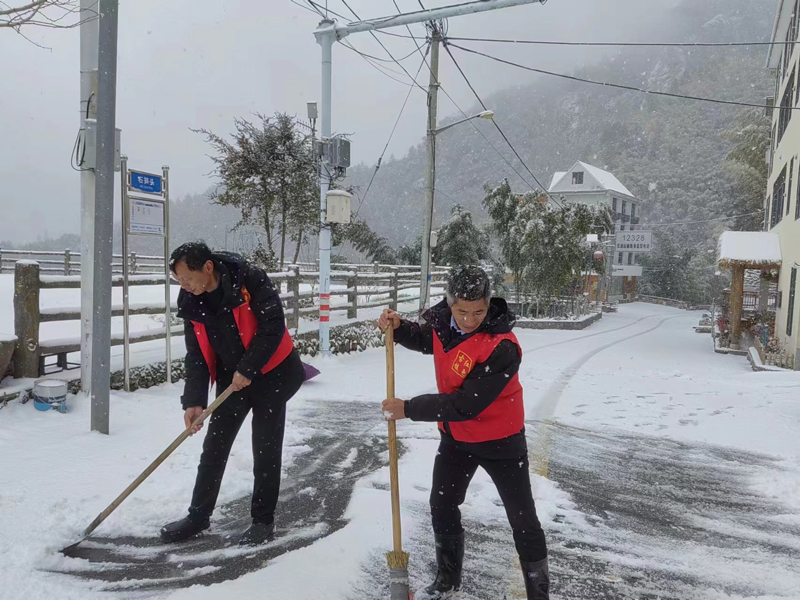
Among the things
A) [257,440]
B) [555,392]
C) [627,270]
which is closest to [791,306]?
[555,392]

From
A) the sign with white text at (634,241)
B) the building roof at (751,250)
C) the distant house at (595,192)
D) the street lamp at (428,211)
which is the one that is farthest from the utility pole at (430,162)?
the distant house at (595,192)

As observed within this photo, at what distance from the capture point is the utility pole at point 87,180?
5.13 m

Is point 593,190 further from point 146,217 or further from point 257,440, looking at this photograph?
point 257,440

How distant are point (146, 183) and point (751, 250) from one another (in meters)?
16.1

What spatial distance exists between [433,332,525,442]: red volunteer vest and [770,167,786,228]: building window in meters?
16.9

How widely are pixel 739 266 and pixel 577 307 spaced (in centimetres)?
790

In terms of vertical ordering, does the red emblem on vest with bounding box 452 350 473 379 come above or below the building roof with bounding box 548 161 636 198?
below

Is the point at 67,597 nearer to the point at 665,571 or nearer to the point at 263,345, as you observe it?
the point at 263,345

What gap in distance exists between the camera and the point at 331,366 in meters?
9.18

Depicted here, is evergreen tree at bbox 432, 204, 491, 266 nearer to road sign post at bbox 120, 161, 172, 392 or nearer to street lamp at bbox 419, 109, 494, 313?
street lamp at bbox 419, 109, 494, 313

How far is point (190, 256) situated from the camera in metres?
2.87

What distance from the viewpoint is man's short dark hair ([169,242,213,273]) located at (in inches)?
113

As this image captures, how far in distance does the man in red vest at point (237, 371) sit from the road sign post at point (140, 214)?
3001 mm

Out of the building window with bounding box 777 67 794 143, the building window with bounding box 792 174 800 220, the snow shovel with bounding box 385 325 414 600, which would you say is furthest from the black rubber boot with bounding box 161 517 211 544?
the building window with bounding box 777 67 794 143
